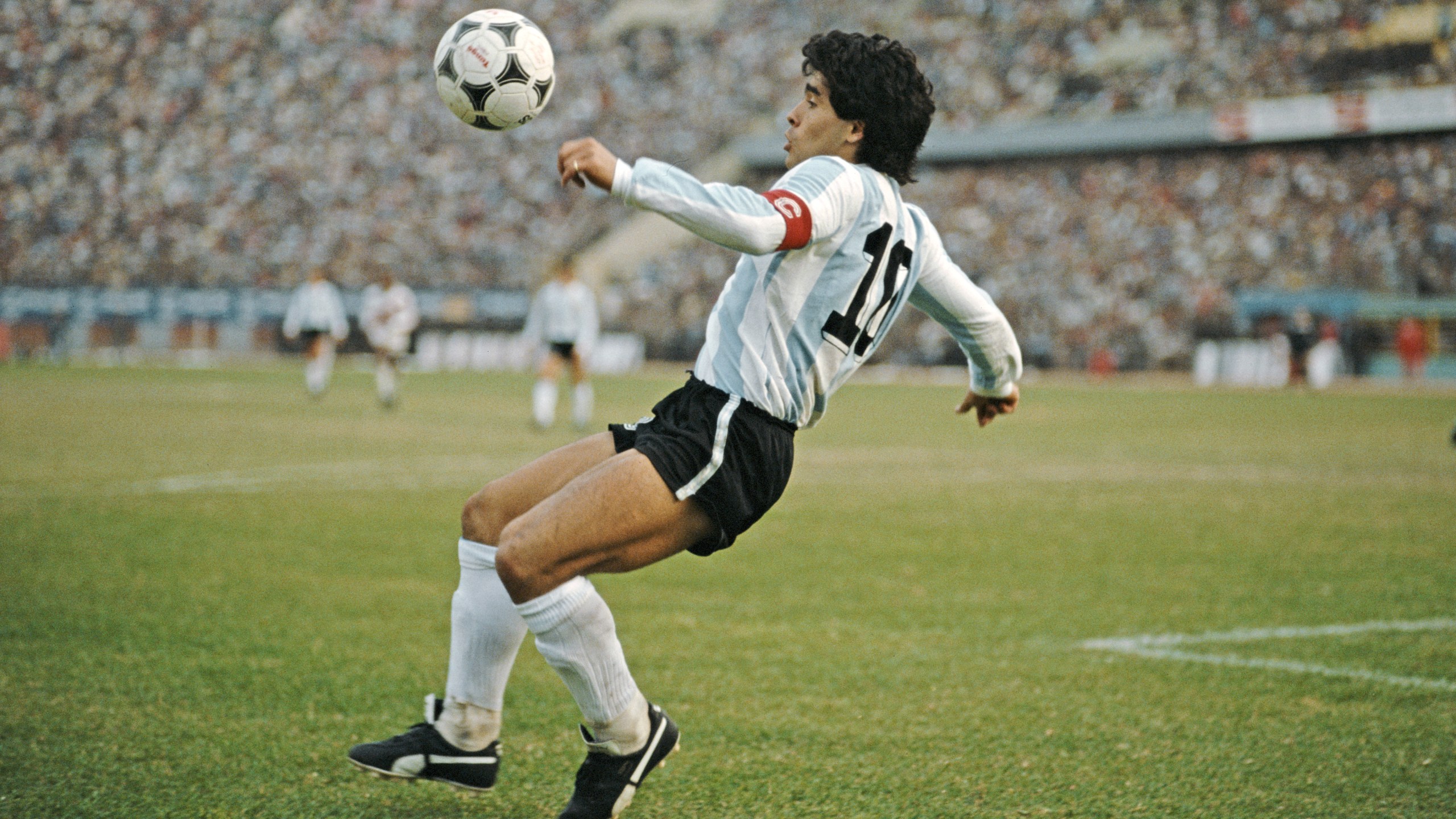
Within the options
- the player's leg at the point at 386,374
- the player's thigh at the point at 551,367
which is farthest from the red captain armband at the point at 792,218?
the player's leg at the point at 386,374

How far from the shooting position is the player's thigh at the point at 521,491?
4059 millimetres

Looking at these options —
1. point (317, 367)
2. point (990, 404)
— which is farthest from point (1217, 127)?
point (990, 404)

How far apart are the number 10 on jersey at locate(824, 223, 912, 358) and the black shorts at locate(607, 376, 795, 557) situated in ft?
0.98

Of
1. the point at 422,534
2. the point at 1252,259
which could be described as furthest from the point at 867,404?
the point at 422,534

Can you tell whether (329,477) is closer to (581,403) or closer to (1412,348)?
(581,403)

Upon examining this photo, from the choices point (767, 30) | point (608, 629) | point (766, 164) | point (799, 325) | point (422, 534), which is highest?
point (767, 30)

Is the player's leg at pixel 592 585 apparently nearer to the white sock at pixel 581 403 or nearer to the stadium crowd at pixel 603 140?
the white sock at pixel 581 403

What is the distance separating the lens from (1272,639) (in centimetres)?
652

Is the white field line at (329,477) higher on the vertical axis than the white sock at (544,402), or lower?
lower

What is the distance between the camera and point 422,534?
947cm

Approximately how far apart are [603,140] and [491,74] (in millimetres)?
38049

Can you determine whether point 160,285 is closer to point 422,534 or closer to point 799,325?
point 422,534

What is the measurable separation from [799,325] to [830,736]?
1.71 m

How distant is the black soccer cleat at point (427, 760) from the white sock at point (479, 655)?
3 cm
